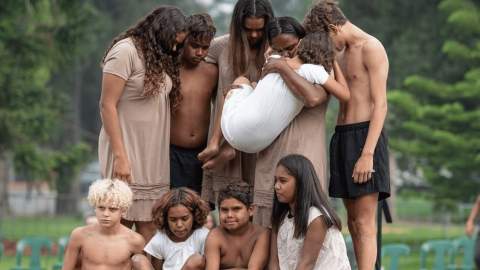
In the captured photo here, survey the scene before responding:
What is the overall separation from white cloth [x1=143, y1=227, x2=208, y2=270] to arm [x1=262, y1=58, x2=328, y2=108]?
1.07 metres

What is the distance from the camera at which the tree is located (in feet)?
76.6

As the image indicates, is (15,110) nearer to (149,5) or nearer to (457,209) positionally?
(457,209)

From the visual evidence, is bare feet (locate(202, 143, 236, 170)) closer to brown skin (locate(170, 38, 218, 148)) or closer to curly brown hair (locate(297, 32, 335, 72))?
brown skin (locate(170, 38, 218, 148))

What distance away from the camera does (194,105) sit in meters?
7.53

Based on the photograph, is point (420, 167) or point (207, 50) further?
point (420, 167)

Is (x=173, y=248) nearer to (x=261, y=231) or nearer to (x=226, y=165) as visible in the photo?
(x=261, y=231)

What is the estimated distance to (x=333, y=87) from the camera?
686cm

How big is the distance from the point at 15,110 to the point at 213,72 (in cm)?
1820

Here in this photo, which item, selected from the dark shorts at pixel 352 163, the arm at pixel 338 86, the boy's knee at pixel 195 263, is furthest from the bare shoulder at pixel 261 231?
the arm at pixel 338 86

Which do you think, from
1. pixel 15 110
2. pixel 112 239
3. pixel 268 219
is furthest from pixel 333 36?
pixel 15 110

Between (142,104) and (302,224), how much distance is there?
129cm

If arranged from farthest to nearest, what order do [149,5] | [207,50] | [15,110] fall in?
[149,5] → [15,110] → [207,50]

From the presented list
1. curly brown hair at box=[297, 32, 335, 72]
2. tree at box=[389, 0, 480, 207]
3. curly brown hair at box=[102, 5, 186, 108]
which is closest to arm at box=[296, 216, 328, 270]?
curly brown hair at box=[297, 32, 335, 72]

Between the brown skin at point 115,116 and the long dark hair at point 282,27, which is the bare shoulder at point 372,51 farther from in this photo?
the brown skin at point 115,116
